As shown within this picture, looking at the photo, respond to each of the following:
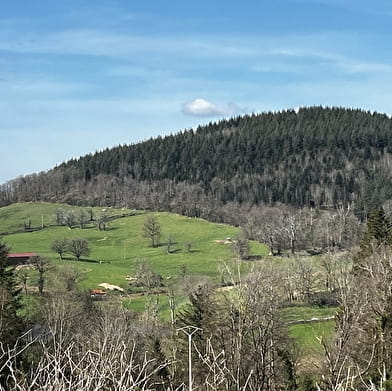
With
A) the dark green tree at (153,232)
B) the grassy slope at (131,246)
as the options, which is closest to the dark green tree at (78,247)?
the grassy slope at (131,246)

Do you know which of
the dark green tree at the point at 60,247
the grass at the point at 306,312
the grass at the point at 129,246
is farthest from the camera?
the dark green tree at the point at 60,247

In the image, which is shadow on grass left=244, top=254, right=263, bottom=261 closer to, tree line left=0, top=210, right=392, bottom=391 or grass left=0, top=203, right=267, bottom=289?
grass left=0, top=203, right=267, bottom=289

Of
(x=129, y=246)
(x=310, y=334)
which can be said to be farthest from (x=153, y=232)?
(x=310, y=334)

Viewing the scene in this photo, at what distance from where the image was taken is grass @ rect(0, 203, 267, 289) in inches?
3762

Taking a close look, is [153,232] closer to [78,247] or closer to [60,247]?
[78,247]

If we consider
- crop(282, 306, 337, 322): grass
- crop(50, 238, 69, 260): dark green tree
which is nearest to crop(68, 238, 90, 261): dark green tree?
crop(50, 238, 69, 260): dark green tree

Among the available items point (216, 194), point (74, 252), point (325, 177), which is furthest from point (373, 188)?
point (74, 252)

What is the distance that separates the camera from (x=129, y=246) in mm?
121438

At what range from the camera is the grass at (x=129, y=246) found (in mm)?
95562

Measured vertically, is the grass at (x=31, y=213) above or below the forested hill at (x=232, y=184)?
below

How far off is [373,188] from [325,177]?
88.9 feet

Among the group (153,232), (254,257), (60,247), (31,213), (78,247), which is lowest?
(254,257)

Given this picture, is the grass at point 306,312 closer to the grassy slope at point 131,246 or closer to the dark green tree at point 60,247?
the grassy slope at point 131,246

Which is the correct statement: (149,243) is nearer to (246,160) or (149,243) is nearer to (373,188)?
(373,188)
